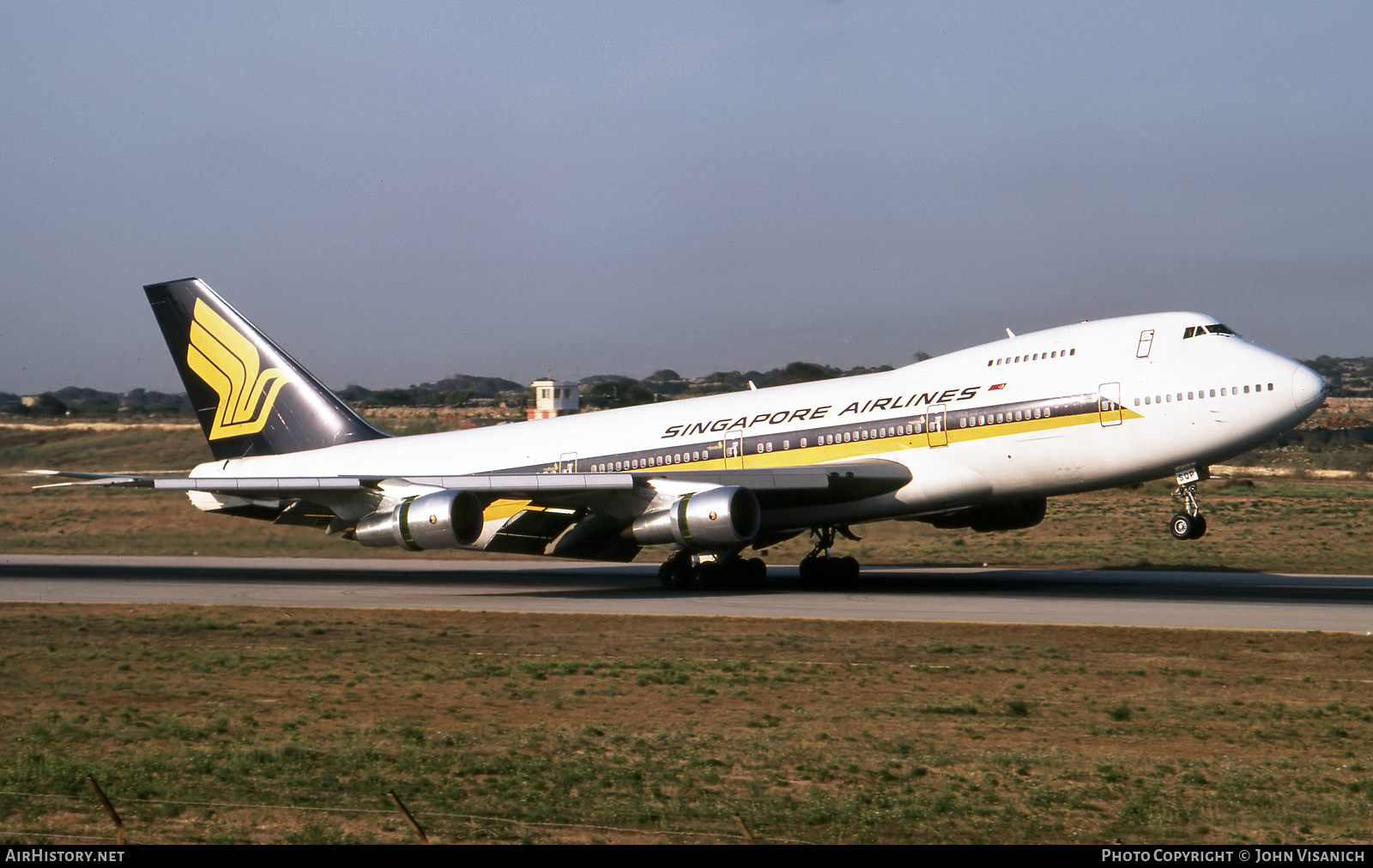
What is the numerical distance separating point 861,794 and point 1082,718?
180 inches

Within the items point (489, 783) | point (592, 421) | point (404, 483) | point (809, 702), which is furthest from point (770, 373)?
point (489, 783)

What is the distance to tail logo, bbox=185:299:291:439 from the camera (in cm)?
3703

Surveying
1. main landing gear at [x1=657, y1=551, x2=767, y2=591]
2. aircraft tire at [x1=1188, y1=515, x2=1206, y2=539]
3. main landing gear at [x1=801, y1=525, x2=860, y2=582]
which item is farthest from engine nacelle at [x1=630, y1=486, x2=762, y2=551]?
aircraft tire at [x1=1188, y1=515, x2=1206, y2=539]

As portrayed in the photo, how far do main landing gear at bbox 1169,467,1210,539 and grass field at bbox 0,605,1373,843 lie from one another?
5.47m

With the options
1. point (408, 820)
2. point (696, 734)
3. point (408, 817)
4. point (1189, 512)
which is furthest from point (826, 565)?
point (408, 817)

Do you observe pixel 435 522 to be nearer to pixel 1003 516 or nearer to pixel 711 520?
pixel 711 520

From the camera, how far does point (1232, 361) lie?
26703mm

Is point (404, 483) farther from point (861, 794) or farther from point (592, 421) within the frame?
point (861, 794)

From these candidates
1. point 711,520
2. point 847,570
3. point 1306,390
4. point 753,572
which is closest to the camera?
point 1306,390

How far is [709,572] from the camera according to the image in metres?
31.8

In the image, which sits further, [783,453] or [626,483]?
[783,453]

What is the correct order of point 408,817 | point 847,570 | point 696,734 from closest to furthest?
point 408,817
point 696,734
point 847,570

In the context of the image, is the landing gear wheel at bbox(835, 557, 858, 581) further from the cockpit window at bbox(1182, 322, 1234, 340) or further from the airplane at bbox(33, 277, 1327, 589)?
the cockpit window at bbox(1182, 322, 1234, 340)

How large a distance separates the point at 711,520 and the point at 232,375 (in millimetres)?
16644
